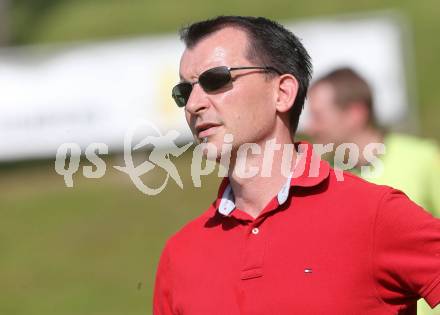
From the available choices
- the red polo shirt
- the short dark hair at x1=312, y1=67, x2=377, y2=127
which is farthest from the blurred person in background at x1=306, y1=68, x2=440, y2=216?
the red polo shirt

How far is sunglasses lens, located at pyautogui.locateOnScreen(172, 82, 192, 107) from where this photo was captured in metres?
3.99

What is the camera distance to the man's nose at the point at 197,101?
3922mm

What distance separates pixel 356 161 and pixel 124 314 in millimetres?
4746

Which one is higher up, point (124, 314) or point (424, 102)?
point (424, 102)

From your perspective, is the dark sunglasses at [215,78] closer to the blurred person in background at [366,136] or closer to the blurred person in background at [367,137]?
the blurred person in background at [367,137]

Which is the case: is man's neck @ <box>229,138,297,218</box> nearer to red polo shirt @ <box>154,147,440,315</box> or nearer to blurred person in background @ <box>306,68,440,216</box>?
red polo shirt @ <box>154,147,440,315</box>

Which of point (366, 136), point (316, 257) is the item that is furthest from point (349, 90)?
point (316, 257)

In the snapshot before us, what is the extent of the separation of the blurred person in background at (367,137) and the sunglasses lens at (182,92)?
2.05 meters

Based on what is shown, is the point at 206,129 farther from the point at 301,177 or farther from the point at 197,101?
the point at 301,177

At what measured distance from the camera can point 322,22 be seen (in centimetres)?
1312

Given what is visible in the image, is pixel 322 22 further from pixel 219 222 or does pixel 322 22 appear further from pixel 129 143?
pixel 219 222

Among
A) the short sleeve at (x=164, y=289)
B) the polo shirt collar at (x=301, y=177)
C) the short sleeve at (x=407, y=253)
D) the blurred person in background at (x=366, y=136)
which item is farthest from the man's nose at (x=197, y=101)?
the blurred person in background at (x=366, y=136)

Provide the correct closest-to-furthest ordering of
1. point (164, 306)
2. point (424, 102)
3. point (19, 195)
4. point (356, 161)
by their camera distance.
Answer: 1. point (164, 306)
2. point (356, 161)
3. point (19, 195)
4. point (424, 102)

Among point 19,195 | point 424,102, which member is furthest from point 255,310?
point 424,102
